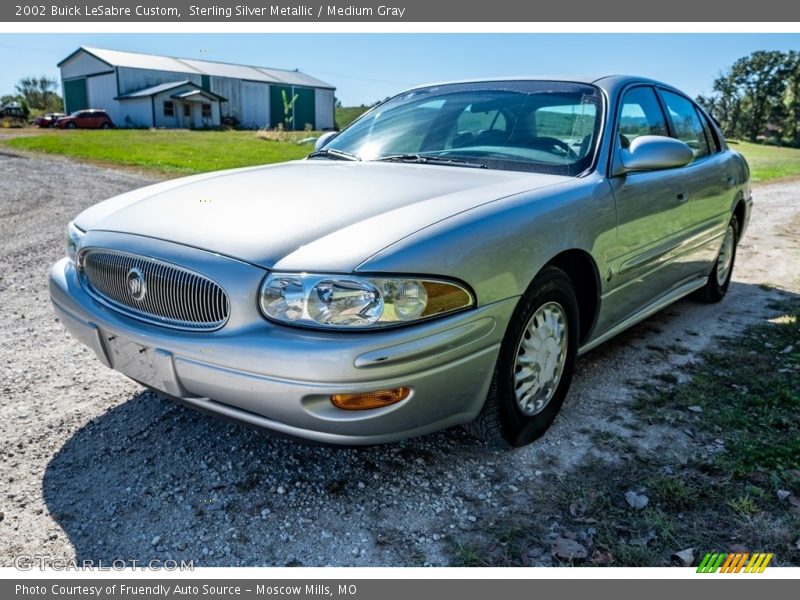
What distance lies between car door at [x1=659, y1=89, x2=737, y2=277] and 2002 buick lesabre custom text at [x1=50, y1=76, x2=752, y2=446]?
34 cm

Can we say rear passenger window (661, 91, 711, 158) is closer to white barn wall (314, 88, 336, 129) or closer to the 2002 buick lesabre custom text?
the 2002 buick lesabre custom text

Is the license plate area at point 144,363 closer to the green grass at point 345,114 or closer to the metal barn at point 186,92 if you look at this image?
the metal barn at point 186,92

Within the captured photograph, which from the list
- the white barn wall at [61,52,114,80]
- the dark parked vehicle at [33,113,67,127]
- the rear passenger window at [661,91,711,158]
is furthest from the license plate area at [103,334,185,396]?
the white barn wall at [61,52,114,80]

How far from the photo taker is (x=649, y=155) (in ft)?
10.3

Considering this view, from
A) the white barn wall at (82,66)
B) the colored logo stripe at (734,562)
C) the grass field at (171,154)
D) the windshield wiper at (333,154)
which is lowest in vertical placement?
the grass field at (171,154)

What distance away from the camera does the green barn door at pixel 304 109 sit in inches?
1762

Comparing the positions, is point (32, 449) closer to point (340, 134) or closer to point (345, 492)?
point (345, 492)

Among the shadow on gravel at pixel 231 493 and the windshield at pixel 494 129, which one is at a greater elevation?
the windshield at pixel 494 129

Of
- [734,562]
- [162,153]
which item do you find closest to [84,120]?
[162,153]

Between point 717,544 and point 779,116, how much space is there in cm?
7497

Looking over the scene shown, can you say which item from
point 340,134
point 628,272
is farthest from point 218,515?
point 340,134

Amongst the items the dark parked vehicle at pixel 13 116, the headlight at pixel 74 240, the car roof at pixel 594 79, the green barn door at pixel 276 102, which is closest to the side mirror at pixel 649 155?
the car roof at pixel 594 79

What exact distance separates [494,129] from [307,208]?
53.1 inches

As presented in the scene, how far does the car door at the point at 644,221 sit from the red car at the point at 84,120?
36.6m
